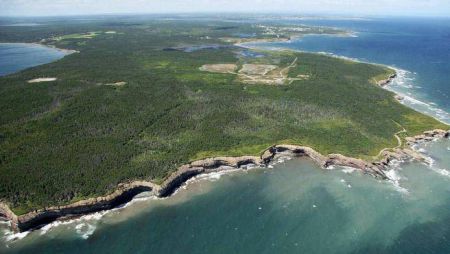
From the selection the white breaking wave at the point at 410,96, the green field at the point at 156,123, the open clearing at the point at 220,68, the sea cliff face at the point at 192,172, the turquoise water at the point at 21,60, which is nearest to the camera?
the sea cliff face at the point at 192,172

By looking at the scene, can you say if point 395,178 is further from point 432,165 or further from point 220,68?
point 220,68

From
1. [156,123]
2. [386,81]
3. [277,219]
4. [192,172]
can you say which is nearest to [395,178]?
[277,219]

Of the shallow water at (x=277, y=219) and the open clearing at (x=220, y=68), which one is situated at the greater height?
A: the open clearing at (x=220, y=68)

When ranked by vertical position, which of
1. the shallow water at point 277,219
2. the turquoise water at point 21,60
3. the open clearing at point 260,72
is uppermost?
the turquoise water at point 21,60

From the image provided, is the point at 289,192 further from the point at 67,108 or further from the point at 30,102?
the point at 30,102

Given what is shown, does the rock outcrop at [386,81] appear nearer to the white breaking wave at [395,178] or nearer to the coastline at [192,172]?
the coastline at [192,172]

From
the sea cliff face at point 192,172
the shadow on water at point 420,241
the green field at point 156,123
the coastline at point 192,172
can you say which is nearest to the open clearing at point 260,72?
the green field at point 156,123

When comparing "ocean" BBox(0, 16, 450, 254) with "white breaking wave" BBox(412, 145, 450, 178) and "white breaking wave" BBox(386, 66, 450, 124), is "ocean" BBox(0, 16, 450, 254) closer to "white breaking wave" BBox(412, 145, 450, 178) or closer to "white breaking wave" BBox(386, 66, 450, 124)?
"white breaking wave" BBox(412, 145, 450, 178)


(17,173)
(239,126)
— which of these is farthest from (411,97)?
(17,173)
